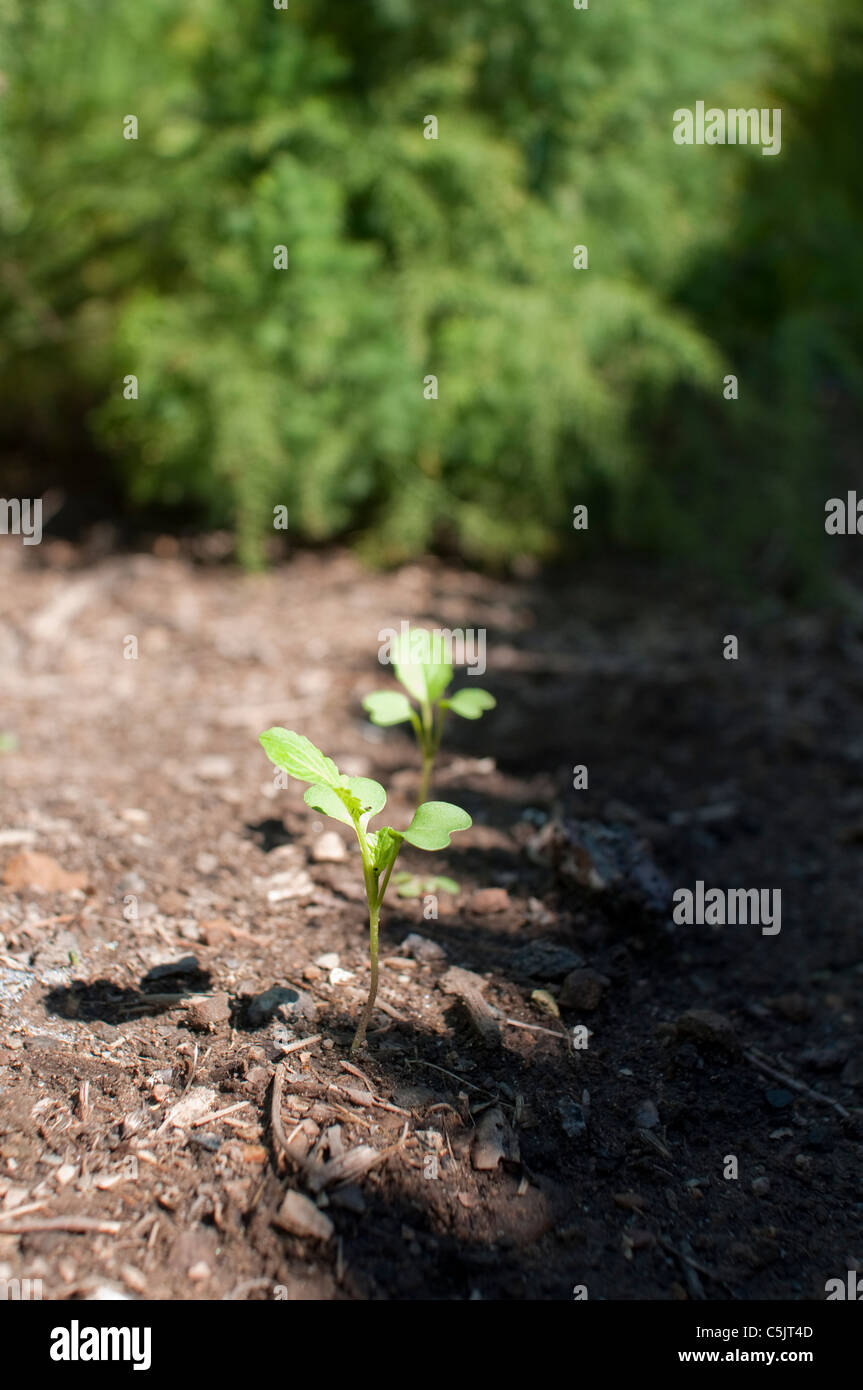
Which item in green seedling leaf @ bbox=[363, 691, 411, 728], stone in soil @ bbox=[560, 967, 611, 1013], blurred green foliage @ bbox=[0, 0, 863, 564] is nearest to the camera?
stone in soil @ bbox=[560, 967, 611, 1013]

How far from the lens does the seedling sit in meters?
1.38

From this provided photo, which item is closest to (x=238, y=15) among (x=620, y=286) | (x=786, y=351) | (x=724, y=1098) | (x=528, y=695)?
(x=620, y=286)

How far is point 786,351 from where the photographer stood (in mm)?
3615

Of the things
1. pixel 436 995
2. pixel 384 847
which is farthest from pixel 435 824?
pixel 436 995

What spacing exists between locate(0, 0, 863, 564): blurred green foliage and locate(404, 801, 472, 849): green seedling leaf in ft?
6.69

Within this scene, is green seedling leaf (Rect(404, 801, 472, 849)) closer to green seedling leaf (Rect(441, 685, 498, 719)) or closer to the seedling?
the seedling

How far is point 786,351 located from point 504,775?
6.90 feet

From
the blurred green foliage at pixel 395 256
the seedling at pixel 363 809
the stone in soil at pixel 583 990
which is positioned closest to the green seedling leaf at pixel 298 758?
the seedling at pixel 363 809

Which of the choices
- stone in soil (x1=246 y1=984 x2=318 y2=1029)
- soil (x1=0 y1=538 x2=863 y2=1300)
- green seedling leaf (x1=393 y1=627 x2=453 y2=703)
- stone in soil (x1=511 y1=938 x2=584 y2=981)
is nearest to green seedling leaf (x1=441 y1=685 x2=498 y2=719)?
green seedling leaf (x1=393 y1=627 x2=453 y2=703)

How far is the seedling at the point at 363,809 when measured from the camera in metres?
1.38

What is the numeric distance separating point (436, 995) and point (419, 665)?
555 mm

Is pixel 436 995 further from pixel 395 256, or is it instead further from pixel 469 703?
pixel 395 256

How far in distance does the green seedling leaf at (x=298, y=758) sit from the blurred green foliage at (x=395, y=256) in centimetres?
199
